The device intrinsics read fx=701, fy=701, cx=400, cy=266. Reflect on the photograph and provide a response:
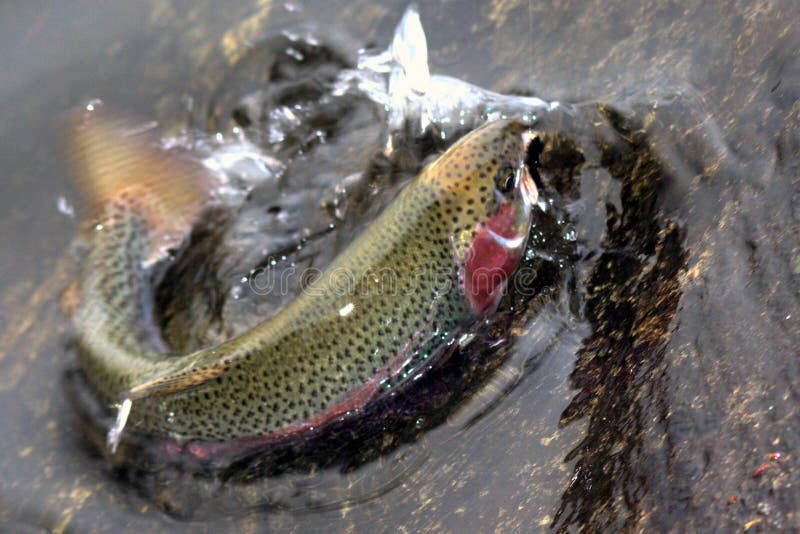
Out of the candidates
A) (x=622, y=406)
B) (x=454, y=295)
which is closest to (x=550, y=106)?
→ (x=454, y=295)

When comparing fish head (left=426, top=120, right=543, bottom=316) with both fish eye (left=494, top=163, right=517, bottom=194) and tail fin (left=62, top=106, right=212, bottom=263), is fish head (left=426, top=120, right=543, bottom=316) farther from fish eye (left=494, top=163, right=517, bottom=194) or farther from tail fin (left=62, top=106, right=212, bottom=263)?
tail fin (left=62, top=106, right=212, bottom=263)

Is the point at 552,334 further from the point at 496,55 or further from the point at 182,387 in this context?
the point at 496,55

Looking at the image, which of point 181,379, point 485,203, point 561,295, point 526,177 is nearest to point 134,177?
point 181,379

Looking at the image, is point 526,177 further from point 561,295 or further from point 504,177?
point 561,295

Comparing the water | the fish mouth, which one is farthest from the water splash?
the fish mouth

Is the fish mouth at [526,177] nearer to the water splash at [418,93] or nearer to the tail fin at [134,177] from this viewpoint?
the water splash at [418,93]

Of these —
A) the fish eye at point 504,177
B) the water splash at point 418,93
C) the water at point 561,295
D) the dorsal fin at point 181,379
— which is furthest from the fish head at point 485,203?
the dorsal fin at point 181,379
